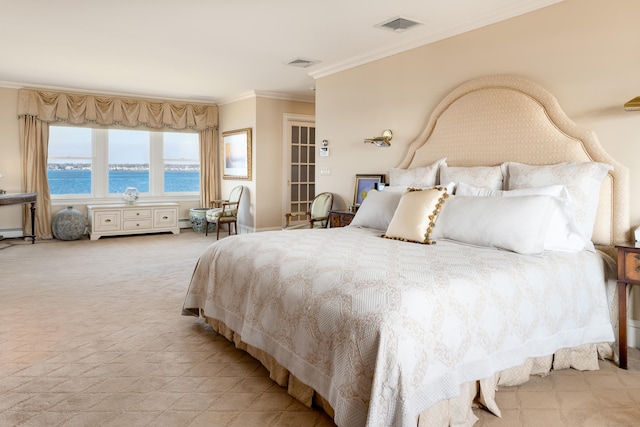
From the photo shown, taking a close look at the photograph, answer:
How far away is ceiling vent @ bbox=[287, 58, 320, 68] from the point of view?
5.56 m

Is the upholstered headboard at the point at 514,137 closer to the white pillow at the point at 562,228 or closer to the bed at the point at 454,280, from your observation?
the bed at the point at 454,280

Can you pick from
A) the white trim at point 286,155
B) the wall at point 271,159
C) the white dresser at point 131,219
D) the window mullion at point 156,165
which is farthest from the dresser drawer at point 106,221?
the white trim at point 286,155

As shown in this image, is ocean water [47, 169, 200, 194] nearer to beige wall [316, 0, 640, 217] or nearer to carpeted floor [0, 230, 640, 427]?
carpeted floor [0, 230, 640, 427]

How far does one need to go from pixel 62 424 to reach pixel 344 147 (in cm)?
442

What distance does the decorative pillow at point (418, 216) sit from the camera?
3.15 metres

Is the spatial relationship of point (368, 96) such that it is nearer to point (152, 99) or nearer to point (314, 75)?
point (314, 75)

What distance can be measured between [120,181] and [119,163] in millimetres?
339

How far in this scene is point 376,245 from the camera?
3027mm

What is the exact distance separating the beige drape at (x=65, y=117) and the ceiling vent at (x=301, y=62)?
3.69 m

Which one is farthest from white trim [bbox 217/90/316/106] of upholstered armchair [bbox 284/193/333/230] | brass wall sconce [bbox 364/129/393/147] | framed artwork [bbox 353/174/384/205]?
brass wall sconce [bbox 364/129/393/147]

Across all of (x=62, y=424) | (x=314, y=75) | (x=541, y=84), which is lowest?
(x=62, y=424)

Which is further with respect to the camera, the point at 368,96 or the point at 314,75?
the point at 314,75

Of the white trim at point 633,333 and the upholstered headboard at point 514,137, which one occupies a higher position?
the upholstered headboard at point 514,137

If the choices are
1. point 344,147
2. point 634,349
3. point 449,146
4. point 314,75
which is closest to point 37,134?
point 314,75
